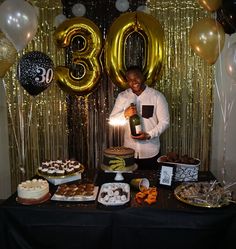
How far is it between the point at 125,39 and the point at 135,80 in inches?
21.5

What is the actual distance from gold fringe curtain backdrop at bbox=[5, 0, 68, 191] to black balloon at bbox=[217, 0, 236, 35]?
187 cm

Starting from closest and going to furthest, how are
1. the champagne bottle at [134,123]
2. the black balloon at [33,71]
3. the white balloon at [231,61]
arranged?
the white balloon at [231,61]
the black balloon at [33,71]
the champagne bottle at [134,123]

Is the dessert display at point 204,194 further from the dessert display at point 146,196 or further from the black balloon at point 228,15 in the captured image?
the black balloon at point 228,15

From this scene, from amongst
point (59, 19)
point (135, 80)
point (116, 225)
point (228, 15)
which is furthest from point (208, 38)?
point (59, 19)

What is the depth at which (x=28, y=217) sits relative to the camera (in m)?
1.81

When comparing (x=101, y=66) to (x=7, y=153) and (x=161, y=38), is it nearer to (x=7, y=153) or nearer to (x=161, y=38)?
(x=161, y=38)

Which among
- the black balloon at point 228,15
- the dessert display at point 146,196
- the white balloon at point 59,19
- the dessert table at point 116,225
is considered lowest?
the dessert table at point 116,225

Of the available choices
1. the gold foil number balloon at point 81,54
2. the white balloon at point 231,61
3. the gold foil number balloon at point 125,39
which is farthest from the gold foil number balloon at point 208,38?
the gold foil number balloon at point 81,54

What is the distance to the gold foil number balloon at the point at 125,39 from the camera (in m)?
3.08

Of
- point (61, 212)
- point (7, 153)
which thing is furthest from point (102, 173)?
point (7, 153)

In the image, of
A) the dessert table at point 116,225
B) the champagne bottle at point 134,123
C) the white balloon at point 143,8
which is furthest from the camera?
the white balloon at point 143,8

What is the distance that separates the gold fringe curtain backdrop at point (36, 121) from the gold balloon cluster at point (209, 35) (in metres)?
1.69

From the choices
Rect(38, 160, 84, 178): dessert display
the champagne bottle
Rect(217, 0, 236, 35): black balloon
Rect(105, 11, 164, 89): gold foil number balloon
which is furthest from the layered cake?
Rect(105, 11, 164, 89): gold foil number balloon

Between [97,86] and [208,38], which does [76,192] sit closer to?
[208,38]
